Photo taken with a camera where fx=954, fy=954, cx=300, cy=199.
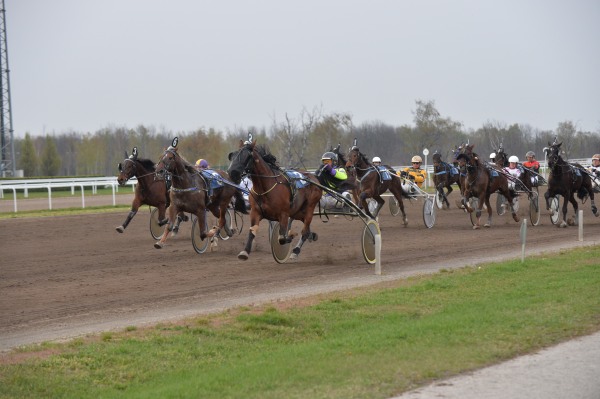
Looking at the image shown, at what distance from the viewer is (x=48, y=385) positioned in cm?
730

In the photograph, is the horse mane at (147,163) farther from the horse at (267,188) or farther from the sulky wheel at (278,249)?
the sulky wheel at (278,249)

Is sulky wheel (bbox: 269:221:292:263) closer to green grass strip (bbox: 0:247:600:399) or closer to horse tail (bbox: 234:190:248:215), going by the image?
horse tail (bbox: 234:190:248:215)

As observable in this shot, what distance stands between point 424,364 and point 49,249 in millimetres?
12982

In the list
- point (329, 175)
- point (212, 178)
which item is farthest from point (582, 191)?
point (212, 178)

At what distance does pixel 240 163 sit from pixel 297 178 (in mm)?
1155

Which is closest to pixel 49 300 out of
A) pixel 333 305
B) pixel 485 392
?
pixel 333 305

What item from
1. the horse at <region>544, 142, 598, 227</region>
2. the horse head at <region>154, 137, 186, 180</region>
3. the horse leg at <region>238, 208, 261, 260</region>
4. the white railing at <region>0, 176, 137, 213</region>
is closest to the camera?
the horse leg at <region>238, 208, 261, 260</region>

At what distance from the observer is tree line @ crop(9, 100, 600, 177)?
Answer: 53250mm

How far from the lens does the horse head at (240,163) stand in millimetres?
15164

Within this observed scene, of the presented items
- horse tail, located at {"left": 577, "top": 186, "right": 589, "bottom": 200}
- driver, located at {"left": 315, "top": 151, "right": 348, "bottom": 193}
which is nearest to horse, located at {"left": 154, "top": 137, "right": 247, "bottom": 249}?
driver, located at {"left": 315, "top": 151, "right": 348, "bottom": 193}

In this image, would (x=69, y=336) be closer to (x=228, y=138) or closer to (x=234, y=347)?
(x=234, y=347)

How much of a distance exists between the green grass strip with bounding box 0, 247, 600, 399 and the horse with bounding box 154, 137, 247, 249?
20.7ft

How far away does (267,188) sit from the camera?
50.7 ft

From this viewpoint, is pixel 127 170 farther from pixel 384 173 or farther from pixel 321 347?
pixel 321 347
